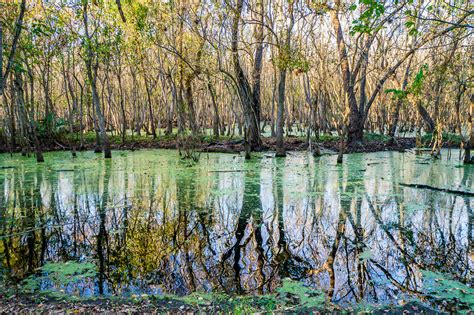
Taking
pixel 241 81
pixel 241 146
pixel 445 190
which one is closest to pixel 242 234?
pixel 445 190

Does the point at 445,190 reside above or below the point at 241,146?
below

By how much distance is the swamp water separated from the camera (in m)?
3.91

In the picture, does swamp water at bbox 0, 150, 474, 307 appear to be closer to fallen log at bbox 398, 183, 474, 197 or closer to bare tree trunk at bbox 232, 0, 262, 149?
fallen log at bbox 398, 183, 474, 197

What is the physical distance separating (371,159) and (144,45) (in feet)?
28.4

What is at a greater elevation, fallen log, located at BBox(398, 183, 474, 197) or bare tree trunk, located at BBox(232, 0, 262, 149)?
bare tree trunk, located at BBox(232, 0, 262, 149)

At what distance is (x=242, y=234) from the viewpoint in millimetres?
5422

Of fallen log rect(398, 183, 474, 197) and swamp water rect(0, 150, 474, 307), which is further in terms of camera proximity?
fallen log rect(398, 183, 474, 197)

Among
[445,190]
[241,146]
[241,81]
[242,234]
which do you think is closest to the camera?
[242,234]

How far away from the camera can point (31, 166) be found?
12609 millimetres

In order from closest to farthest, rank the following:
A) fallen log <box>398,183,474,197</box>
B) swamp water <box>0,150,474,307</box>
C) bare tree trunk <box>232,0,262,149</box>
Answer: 1. swamp water <box>0,150,474,307</box>
2. fallen log <box>398,183,474,197</box>
3. bare tree trunk <box>232,0,262,149</box>

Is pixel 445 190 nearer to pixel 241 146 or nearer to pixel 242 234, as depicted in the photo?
pixel 242 234

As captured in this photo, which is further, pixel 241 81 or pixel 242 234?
pixel 241 81

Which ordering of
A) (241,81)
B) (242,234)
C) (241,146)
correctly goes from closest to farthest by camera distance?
1. (242,234)
2. (241,81)
3. (241,146)

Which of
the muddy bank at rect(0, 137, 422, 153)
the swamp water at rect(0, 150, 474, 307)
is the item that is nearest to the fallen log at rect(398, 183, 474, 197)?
the swamp water at rect(0, 150, 474, 307)
